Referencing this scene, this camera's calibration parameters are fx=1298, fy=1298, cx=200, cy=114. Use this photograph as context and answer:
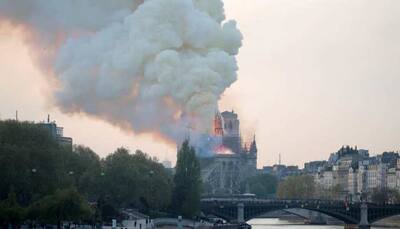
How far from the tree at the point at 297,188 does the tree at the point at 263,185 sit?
484 cm

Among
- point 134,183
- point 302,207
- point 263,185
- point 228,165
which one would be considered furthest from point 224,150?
point 134,183

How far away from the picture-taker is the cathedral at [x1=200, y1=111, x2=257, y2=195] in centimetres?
13712

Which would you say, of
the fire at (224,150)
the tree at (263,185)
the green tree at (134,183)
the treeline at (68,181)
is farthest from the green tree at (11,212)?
the tree at (263,185)

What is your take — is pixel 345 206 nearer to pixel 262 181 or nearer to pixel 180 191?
pixel 180 191

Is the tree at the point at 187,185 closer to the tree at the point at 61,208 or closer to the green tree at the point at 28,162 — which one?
the green tree at the point at 28,162

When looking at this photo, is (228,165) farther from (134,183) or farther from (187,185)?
(134,183)

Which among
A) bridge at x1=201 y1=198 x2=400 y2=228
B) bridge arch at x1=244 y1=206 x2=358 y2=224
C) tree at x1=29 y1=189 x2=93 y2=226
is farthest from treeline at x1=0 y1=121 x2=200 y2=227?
bridge arch at x1=244 y1=206 x2=358 y2=224

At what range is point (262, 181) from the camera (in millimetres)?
159625

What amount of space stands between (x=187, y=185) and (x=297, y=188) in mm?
64712

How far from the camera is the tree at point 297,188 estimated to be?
14188 centimetres

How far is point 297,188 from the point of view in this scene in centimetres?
14325

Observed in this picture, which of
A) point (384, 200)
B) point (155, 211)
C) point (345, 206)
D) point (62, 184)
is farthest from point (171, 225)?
point (384, 200)

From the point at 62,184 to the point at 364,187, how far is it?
298 ft

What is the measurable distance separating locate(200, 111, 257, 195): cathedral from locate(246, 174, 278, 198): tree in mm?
1271
